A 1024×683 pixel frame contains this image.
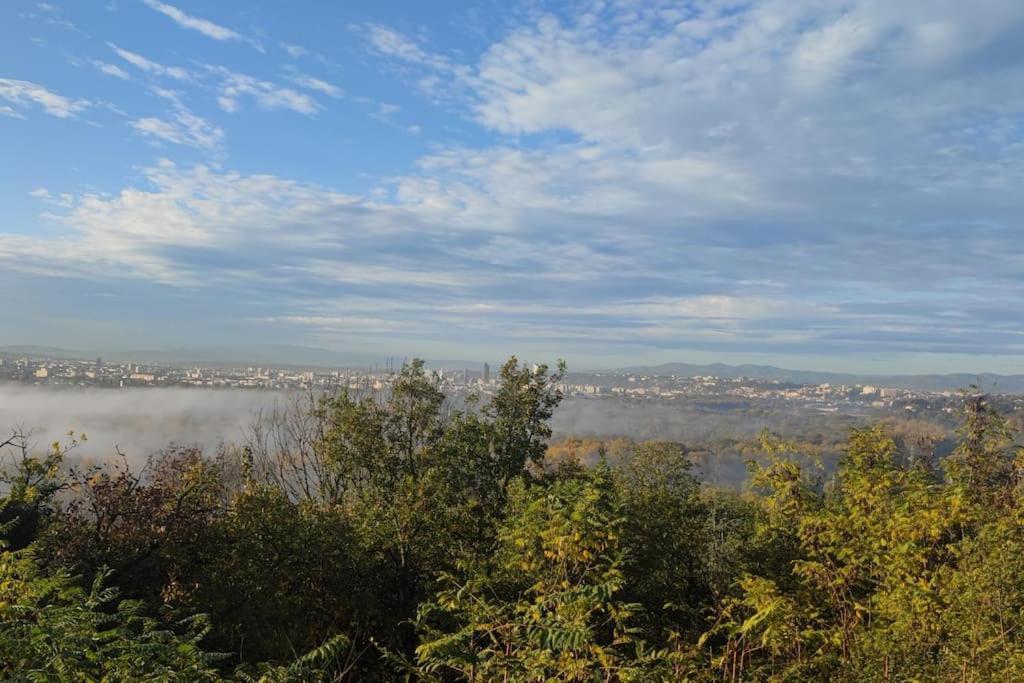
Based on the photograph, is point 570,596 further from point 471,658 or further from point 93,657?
point 93,657

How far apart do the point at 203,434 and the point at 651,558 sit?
147020 mm

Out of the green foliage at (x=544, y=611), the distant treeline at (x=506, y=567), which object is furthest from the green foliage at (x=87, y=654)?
the green foliage at (x=544, y=611)

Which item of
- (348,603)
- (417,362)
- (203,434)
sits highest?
A: (417,362)

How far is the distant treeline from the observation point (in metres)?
6.80

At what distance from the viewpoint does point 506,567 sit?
1485 centimetres

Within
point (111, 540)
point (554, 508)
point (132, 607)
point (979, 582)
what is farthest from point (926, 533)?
point (111, 540)

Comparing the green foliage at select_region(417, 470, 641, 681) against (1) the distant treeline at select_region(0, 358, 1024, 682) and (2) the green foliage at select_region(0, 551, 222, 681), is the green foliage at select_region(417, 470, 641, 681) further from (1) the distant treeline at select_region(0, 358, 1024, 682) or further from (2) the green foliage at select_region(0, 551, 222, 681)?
(2) the green foliage at select_region(0, 551, 222, 681)

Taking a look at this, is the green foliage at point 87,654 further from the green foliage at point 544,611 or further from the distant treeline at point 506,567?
the green foliage at point 544,611

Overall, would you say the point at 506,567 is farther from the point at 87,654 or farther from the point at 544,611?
the point at 87,654

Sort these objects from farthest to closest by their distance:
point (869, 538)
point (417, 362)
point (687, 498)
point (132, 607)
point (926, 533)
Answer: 1. point (417, 362)
2. point (687, 498)
3. point (869, 538)
4. point (926, 533)
5. point (132, 607)

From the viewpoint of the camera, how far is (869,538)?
14.9 m

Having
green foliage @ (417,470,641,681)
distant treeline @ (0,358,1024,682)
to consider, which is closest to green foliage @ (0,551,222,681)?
distant treeline @ (0,358,1024,682)

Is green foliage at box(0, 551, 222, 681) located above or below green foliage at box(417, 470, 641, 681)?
above

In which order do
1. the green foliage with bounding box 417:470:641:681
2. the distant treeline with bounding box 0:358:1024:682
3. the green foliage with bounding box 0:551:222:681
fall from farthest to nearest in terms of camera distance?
the distant treeline with bounding box 0:358:1024:682 → the green foliage with bounding box 417:470:641:681 → the green foliage with bounding box 0:551:222:681
